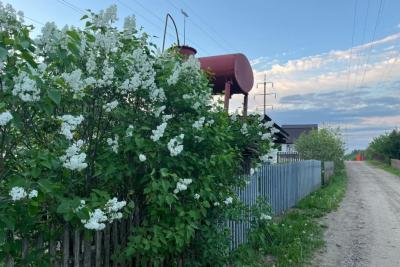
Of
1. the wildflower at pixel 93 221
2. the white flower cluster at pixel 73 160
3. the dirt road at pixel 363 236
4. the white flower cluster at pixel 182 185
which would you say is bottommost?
the dirt road at pixel 363 236

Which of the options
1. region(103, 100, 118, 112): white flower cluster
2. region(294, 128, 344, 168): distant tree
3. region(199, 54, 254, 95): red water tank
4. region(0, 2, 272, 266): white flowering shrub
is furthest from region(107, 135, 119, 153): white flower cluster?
region(294, 128, 344, 168): distant tree

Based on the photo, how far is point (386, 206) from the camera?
1166 centimetres

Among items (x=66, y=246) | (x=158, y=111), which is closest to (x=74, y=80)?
(x=158, y=111)

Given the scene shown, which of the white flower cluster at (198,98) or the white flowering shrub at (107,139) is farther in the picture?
the white flower cluster at (198,98)

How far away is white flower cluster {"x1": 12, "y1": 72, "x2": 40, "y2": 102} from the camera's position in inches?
81.3

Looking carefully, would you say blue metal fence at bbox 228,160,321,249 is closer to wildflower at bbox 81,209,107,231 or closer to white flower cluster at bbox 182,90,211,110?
white flower cluster at bbox 182,90,211,110

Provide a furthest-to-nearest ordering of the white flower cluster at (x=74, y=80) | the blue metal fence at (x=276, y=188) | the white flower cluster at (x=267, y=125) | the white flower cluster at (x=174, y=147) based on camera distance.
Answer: the blue metal fence at (x=276, y=188) < the white flower cluster at (x=267, y=125) < the white flower cluster at (x=174, y=147) < the white flower cluster at (x=74, y=80)

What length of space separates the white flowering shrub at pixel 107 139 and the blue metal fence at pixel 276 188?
1929 mm

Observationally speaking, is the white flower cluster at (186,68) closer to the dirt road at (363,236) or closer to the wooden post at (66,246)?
the wooden post at (66,246)

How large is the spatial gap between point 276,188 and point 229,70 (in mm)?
3938

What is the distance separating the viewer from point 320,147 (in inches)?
1003

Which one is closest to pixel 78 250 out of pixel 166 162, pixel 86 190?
pixel 86 190

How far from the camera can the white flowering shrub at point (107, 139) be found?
2.23 meters

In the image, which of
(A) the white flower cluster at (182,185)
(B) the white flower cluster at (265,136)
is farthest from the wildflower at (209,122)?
(B) the white flower cluster at (265,136)
